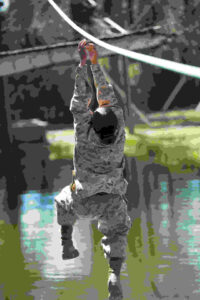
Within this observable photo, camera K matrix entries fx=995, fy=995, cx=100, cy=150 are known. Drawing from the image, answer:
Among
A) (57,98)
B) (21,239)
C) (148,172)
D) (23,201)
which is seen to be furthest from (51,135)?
(21,239)

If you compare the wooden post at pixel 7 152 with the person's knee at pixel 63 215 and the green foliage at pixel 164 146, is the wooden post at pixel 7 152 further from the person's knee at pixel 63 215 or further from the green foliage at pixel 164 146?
the person's knee at pixel 63 215

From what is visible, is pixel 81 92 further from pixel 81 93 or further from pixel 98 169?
pixel 98 169

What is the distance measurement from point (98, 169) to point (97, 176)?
0.16ft

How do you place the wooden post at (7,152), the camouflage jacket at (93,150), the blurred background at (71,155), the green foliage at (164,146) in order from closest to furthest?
the camouflage jacket at (93,150) → the blurred background at (71,155) → the wooden post at (7,152) → the green foliage at (164,146)

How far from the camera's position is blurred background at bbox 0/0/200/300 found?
32.0 feet

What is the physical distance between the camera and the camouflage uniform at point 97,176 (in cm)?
625

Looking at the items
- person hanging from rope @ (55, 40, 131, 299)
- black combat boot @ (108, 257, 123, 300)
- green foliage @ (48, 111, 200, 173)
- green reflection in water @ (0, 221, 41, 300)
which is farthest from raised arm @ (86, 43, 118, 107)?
green foliage @ (48, 111, 200, 173)

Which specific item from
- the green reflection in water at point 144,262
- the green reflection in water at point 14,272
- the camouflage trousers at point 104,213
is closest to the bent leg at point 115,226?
the camouflage trousers at point 104,213

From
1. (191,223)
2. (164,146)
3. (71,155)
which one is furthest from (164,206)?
(71,155)

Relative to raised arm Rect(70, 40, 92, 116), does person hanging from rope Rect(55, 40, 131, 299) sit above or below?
below

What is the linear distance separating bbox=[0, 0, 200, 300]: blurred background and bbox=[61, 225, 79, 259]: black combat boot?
190 centimetres

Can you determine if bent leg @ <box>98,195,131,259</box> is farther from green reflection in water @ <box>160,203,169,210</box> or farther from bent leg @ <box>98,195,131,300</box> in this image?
green reflection in water @ <box>160,203,169,210</box>

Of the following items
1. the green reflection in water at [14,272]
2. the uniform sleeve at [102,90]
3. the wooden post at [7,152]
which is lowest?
the green reflection in water at [14,272]

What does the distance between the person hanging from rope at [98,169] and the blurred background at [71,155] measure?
1870mm
